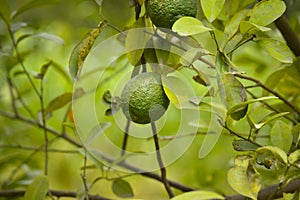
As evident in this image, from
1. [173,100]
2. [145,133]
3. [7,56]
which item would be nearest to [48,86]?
[7,56]

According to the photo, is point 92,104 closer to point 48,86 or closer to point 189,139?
point 189,139

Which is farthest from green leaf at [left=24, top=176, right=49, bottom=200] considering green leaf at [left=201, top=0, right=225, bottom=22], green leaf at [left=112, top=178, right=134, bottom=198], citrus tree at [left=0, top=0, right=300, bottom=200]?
green leaf at [left=201, top=0, right=225, bottom=22]

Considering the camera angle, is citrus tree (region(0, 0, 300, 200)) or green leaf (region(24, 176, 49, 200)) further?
green leaf (region(24, 176, 49, 200))

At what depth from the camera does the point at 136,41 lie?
2.28 feet

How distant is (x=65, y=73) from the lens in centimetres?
124

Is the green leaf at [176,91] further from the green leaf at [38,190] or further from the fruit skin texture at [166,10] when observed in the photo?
the green leaf at [38,190]

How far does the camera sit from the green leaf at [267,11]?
25.0 inches

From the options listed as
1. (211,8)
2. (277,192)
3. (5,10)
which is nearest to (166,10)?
(211,8)

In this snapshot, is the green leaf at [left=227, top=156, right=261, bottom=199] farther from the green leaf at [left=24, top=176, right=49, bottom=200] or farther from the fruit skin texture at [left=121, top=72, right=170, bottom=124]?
the green leaf at [left=24, top=176, right=49, bottom=200]

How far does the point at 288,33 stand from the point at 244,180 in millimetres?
306

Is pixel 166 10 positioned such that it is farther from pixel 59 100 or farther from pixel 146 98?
pixel 59 100

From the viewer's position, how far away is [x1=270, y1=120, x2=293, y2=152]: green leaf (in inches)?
27.2

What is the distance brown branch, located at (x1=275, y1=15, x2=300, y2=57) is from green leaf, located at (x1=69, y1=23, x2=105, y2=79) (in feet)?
0.89

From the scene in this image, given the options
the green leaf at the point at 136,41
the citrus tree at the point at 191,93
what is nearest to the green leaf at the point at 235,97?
the citrus tree at the point at 191,93
